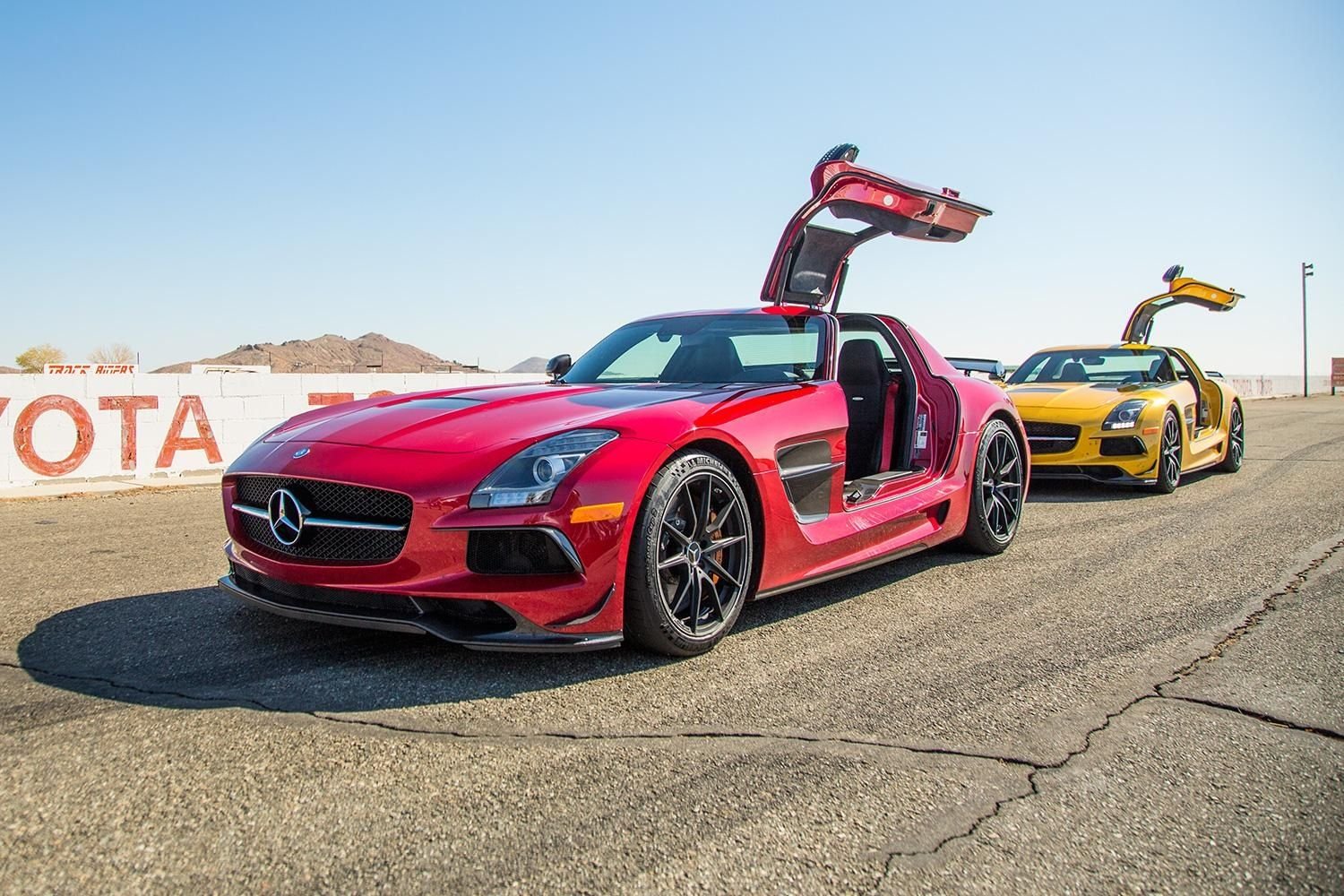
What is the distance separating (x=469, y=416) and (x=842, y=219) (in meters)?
3.22

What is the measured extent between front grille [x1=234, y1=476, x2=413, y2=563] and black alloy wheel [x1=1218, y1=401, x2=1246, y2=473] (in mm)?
9553

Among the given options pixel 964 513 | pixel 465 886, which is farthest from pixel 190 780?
pixel 964 513

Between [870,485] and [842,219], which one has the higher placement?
[842,219]

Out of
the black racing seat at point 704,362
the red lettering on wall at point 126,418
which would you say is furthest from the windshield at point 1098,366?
the red lettering on wall at point 126,418

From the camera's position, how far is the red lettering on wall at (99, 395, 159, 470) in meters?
10.5

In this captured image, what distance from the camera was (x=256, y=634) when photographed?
12.1ft

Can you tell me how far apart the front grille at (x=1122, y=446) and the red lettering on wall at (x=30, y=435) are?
10095 mm

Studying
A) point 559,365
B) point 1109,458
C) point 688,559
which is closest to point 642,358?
point 559,365

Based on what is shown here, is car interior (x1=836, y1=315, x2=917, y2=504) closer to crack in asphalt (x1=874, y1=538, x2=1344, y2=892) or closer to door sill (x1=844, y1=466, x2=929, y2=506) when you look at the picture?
door sill (x1=844, y1=466, x2=929, y2=506)

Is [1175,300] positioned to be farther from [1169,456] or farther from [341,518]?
[341,518]

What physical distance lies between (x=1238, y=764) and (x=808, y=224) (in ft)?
12.9

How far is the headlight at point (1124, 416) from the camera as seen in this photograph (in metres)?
8.34

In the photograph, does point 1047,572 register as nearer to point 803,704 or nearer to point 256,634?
point 803,704

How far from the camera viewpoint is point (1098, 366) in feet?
32.4
